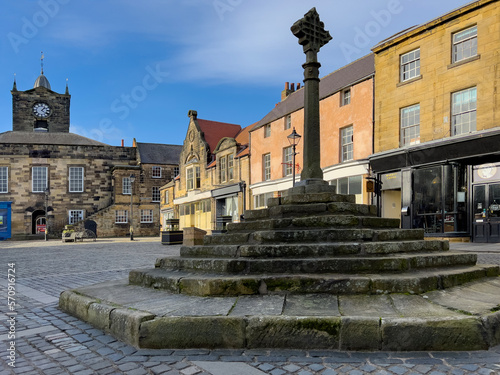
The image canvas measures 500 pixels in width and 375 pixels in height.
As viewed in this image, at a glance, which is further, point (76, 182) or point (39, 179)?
point (76, 182)

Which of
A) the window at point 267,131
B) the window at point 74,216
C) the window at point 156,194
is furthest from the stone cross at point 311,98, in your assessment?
the window at point 74,216

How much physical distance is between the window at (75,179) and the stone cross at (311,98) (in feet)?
133

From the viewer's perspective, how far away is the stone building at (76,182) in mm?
40156

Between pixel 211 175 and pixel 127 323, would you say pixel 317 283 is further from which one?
pixel 211 175

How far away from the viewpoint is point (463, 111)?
14234 mm

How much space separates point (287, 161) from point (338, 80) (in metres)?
5.51

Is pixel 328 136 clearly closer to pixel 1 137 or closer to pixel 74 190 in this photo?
pixel 74 190

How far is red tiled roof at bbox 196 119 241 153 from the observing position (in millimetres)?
32769

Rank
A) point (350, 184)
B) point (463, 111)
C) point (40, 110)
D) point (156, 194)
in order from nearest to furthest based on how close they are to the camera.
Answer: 1. point (463, 111)
2. point (350, 184)
3. point (156, 194)
4. point (40, 110)

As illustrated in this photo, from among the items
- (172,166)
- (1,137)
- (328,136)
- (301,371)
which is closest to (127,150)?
(172,166)

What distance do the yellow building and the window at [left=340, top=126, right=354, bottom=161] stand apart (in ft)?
5.38

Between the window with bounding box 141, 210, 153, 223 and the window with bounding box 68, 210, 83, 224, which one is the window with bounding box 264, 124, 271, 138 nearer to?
the window with bounding box 141, 210, 153, 223

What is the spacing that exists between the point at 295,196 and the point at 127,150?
41.3m

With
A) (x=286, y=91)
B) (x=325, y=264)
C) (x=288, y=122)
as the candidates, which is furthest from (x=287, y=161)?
(x=325, y=264)
